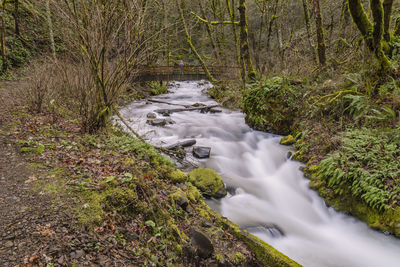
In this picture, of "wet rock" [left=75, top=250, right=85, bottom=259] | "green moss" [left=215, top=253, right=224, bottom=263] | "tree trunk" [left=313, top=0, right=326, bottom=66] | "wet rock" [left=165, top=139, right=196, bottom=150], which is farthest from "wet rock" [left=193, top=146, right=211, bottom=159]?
"tree trunk" [left=313, top=0, right=326, bottom=66]

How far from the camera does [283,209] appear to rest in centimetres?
559

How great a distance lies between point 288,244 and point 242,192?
174 centimetres

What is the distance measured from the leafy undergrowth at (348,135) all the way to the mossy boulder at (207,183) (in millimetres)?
2589

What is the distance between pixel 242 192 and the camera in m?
5.98

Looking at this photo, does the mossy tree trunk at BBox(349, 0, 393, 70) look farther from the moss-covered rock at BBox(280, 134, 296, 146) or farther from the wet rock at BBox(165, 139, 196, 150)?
the wet rock at BBox(165, 139, 196, 150)

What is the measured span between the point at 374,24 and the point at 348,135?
10.9ft

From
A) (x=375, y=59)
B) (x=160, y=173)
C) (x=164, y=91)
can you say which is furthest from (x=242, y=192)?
(x=164, y=91)

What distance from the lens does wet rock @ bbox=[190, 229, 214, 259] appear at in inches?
123

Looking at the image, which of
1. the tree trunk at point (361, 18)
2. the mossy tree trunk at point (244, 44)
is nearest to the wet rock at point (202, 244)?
the tree trunk at point (361, 18)

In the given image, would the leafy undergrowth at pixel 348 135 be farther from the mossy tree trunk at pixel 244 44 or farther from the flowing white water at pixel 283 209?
the mossy tree trunk at pixel 244 44

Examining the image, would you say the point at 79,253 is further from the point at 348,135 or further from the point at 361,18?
the point at 361,18

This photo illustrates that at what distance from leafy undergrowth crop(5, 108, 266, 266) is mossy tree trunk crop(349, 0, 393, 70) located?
675cm

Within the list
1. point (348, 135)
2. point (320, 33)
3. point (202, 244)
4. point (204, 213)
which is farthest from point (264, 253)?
point (320, 33)

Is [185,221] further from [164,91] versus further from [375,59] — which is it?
[164,91]
